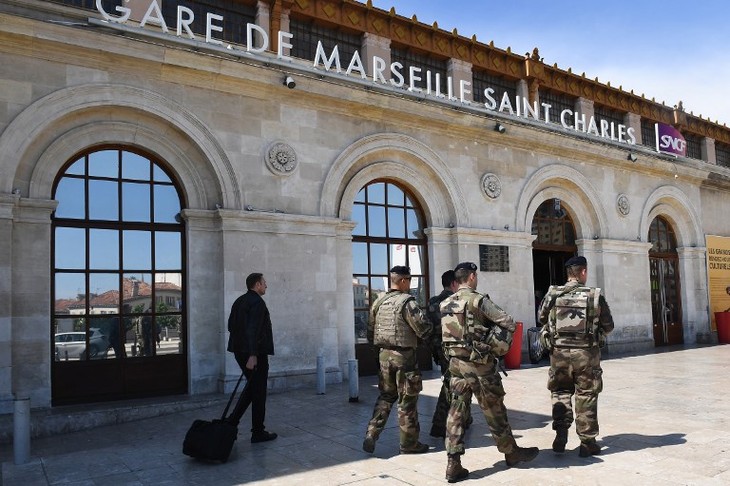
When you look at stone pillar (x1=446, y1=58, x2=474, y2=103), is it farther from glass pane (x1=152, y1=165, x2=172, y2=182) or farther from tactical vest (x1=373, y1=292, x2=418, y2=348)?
tactical vest (x1=373, y1=292, x2=418, y2=348)

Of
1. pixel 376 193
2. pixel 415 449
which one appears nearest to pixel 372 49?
pixel 376 193

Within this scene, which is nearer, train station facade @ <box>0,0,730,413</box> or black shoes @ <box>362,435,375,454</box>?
black shoes @ <box>362,435,375,454</box>

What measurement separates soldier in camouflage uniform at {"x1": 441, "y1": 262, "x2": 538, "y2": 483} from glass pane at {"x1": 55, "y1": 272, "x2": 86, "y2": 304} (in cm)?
589

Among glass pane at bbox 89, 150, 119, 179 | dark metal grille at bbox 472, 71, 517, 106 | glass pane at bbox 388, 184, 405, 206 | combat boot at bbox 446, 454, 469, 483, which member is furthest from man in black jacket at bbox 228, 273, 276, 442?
dark metal grille at bbox 472, 71, 517, 106

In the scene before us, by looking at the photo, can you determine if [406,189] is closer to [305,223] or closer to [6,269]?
[305,223]

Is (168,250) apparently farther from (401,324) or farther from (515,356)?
(515,356)

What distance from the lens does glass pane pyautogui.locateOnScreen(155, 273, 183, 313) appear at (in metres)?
9.48

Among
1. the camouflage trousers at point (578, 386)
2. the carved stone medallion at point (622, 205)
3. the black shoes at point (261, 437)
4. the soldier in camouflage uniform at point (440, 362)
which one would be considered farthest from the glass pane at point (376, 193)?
the carved stone medallion at point (622, 205)

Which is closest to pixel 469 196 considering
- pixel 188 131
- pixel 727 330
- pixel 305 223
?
pixel 305 223

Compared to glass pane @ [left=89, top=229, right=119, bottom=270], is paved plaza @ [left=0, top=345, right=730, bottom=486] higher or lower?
lower

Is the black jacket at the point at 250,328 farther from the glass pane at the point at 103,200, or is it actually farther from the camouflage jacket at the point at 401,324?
the glass pane at the point at 103,200

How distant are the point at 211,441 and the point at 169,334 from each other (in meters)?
3.96

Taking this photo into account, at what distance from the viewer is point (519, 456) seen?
557cm

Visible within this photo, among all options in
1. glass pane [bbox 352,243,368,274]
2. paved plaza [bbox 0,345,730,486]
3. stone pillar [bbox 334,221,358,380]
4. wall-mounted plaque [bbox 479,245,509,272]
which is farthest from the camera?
→ wall-mounted plaque [bbox 479,245,509,272]
